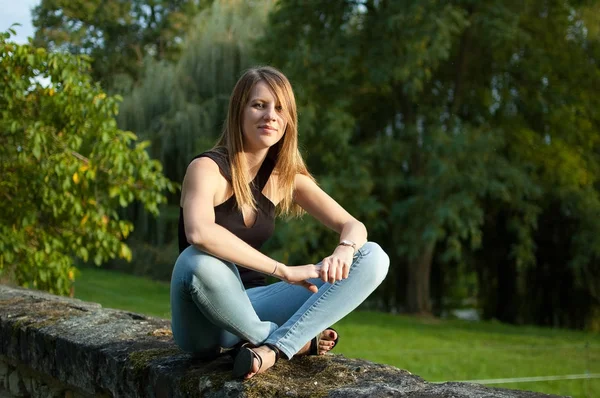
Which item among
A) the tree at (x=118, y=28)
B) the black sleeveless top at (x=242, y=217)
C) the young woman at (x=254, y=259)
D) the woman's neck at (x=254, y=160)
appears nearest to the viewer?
the young woman at (x=254, y=259)

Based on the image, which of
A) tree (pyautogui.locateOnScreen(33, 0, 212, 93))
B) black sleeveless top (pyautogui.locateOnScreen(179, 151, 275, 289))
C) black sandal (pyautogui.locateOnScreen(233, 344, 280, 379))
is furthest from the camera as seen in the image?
tree (pyautogui.locateOnScreen(33, 0, 212, 93))

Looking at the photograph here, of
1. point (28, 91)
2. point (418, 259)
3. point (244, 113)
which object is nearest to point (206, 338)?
point (244, 113)

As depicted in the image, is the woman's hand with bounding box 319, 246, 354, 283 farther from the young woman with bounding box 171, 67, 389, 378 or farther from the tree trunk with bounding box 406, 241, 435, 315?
the tree trunk with bounding box 406, 241, 435, 315

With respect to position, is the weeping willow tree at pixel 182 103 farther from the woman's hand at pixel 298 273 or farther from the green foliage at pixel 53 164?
the woman's hand at pixel 298 273

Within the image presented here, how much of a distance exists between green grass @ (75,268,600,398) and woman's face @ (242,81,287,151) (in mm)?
5786

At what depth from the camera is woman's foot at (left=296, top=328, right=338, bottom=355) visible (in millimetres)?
2633

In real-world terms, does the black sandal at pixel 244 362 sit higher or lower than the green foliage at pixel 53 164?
lower

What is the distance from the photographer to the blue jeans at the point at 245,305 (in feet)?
7.95

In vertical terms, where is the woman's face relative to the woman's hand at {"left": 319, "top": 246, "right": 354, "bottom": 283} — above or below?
above

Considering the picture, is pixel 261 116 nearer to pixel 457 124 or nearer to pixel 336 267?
pixel 336 267

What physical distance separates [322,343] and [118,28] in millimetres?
24840

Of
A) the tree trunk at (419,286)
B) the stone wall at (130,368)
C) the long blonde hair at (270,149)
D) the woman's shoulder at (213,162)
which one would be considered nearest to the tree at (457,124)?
the tree trunk at (419,286)

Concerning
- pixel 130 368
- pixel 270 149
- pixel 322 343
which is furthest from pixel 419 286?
pixel 130 368

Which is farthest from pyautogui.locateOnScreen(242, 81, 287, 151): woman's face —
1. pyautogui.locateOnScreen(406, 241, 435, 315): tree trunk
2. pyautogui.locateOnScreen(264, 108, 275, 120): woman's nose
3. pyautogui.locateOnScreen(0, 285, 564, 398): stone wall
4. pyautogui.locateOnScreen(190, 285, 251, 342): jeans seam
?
pyautogui.locateOnScreen(406, 241, 435, 315): tree trunk
